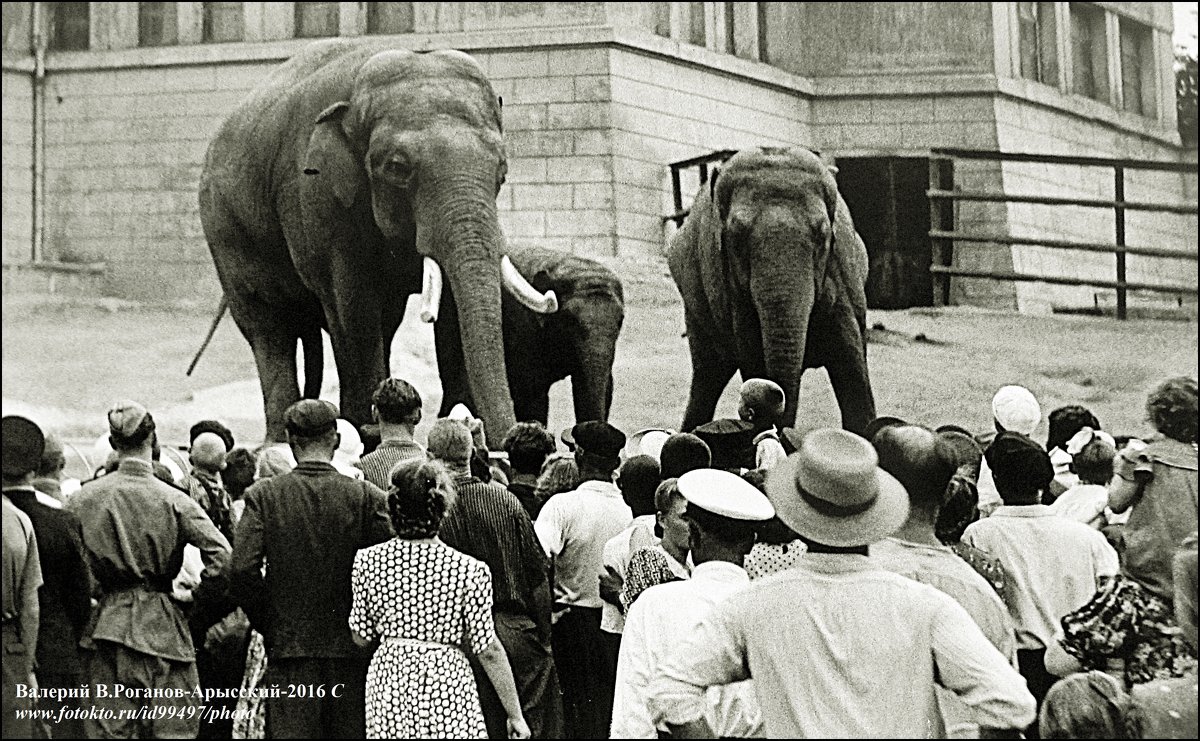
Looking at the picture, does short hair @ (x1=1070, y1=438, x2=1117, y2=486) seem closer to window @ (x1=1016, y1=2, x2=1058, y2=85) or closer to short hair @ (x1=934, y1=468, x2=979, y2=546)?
short hair @ (x1=934, y1=468, x2=979, y2=546)

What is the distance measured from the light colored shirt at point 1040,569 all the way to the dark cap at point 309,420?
2175mm

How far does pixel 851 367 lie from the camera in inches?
494

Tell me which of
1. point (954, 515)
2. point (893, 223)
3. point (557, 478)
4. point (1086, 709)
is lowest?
point (1086, 709)

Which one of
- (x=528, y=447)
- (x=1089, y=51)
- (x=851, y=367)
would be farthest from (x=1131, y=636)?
(x=1089, y=51)

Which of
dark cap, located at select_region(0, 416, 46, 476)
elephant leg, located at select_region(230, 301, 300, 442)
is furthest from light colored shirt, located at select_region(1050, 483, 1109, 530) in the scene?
elephant leg, located at select_region(230, 301, 300, 442)

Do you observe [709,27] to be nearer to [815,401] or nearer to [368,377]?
[815,401]

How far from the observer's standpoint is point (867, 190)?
22.0 m

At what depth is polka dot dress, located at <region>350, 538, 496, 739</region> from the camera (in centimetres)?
575

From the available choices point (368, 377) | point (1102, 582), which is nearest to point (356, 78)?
point (368, 377)

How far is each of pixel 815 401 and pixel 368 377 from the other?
6.73 metres

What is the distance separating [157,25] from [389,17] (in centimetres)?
309

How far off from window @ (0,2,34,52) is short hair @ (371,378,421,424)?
1863 centimetres

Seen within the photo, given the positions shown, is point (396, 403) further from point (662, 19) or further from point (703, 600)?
point (662, 19)

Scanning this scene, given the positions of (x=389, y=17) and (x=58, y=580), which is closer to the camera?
(x=58, y=580)
